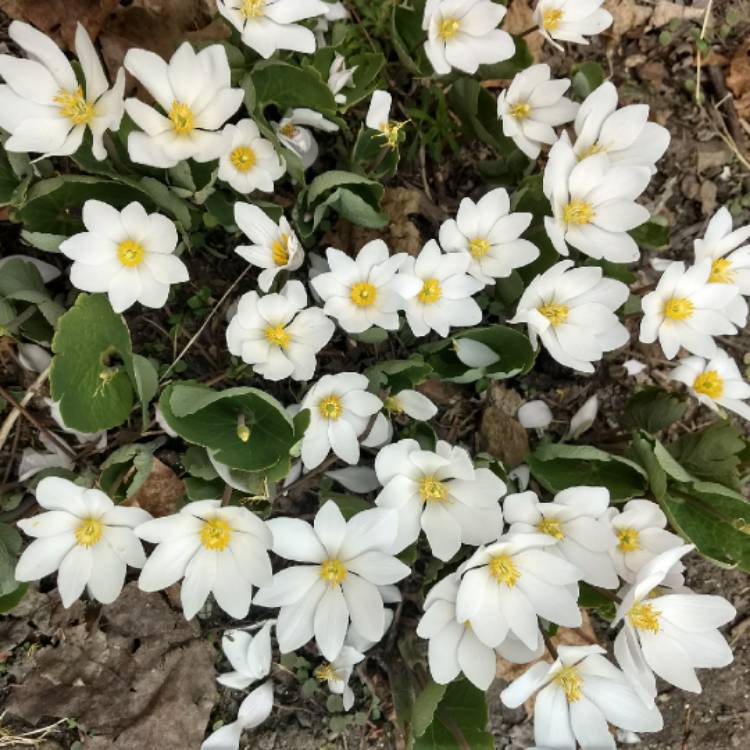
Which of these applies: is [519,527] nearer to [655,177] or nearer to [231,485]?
[231,485]

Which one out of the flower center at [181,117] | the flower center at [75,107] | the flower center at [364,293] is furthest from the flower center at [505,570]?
the flower center at [75,107]

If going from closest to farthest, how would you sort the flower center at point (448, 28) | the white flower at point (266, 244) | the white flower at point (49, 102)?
1. the white flower at point (49, 102)
2. the white flower at point (266, 244)
3. the flower center at point (448, 28)

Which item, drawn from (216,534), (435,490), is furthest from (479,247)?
(216,534)

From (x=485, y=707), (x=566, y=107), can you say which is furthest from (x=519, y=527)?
(x=566, y=107)

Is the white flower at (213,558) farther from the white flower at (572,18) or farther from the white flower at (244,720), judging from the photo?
the white flower at (572,18)

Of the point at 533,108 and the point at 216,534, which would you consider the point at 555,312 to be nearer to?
the point at 533,108

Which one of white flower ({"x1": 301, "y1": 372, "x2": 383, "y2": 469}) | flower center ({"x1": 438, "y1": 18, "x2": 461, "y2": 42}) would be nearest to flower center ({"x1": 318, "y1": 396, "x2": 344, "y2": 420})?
white flower ({"x1": 301, "y1": 372, "x2": 383, "y2": 469})
